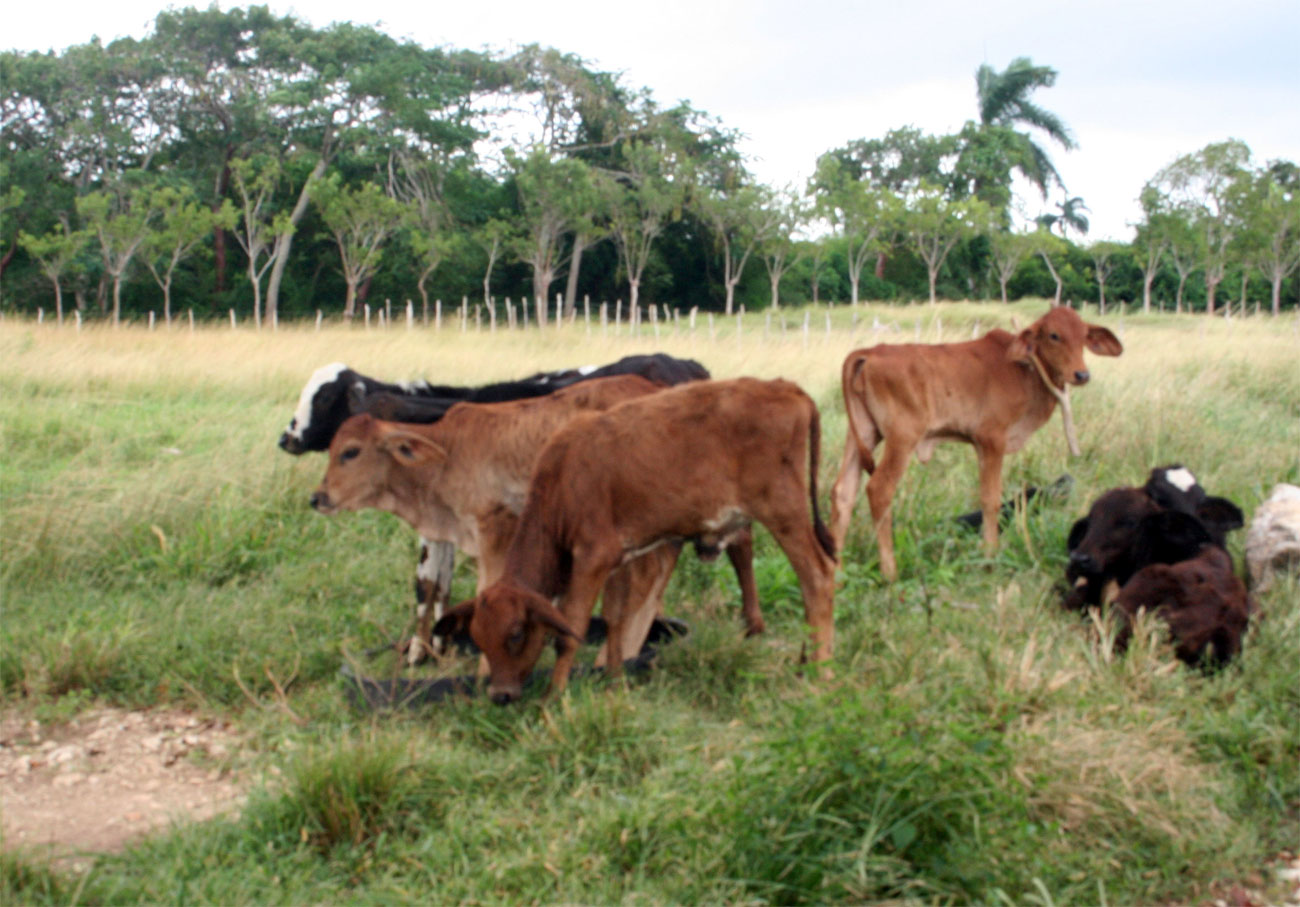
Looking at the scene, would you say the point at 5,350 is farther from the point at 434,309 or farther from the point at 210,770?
the point at 434,309

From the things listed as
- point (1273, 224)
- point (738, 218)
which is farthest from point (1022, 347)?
point (1273, 224)

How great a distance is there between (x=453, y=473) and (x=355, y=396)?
64.6 inches

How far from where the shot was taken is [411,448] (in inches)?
235

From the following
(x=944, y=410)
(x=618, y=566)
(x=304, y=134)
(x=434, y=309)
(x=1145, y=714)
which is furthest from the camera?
(x=434, y=309)

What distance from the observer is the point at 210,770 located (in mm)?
4973

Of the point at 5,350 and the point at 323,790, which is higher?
the point at 5,350

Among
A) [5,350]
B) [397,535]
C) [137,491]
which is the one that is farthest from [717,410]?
[5,350]

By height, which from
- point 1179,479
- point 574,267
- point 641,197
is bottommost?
point 1179,479

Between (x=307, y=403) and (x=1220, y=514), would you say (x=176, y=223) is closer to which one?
(x=307, y=403)

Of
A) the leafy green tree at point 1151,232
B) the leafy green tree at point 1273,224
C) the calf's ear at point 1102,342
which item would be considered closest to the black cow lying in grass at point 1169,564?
the calf's ear at point 1102,342

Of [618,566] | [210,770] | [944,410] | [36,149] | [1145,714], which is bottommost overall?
[210,770]

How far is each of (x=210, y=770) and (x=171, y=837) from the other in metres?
0.88

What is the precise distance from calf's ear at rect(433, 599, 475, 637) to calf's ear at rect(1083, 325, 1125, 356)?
17.3ft

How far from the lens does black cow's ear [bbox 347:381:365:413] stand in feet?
24.1
